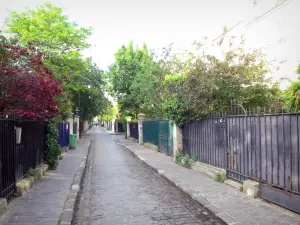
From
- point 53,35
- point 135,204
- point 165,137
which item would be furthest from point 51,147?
point 53,35

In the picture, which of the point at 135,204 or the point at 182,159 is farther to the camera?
the point at 182,159

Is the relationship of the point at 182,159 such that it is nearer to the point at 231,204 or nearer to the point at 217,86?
the point at 217,86

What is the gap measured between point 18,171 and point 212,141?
618 cm

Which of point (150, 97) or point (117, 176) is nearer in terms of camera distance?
point (117, 176)

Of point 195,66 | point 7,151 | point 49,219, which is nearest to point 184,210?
point 49,219

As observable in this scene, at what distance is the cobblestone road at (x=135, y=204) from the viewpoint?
5758 mm

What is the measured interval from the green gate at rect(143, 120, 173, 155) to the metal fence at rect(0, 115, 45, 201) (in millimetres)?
7736

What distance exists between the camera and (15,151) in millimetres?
7496

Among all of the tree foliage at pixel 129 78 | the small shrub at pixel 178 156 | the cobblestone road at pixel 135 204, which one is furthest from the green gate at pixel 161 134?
the cobblestone road at pixel 135 204

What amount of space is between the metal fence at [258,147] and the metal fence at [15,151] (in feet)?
19.4

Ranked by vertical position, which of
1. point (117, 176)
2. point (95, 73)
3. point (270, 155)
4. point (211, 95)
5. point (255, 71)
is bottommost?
point (117, 176)

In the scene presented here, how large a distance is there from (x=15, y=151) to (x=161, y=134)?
11806 mm

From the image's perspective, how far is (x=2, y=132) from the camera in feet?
21.2

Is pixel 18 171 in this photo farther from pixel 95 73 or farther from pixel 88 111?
pixel 88 111
